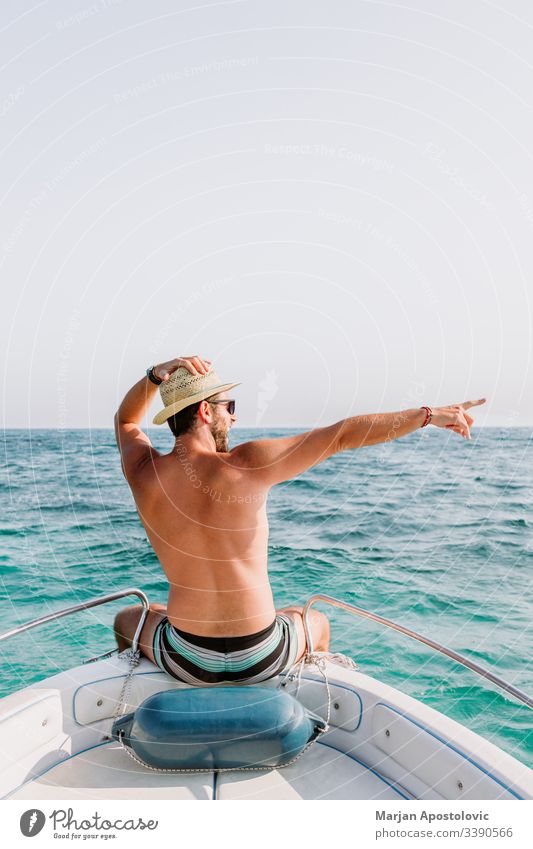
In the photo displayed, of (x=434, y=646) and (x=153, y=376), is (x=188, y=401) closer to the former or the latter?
(x=153, y=376)

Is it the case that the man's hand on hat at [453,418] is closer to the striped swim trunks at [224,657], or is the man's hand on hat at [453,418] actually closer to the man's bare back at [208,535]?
the man's bare back at [208,535]

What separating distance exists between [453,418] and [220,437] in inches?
42.5

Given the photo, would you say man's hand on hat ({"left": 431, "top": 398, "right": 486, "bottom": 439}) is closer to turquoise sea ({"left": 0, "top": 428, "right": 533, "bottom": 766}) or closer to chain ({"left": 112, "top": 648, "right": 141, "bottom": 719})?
chain ({"left": 112, "top": 648, "right": 141, "bottom": 719})

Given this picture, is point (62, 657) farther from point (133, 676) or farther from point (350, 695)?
point (350, 695)

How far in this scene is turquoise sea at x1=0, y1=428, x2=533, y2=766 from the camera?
6.48m

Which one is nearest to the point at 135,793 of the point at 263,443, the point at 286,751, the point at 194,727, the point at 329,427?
the point at 194,727

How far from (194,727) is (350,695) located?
78 cm

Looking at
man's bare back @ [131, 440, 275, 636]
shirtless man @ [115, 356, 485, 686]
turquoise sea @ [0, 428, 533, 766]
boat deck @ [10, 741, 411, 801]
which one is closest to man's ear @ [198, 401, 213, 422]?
shirtless man @ [115, 356, 485, 686]

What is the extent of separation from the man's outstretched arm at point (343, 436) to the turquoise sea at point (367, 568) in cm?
378

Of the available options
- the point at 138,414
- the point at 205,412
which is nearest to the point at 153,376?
the point at 138,414

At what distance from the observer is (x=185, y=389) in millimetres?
2924

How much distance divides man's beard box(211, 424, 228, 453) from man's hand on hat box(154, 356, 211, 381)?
11.0 inches

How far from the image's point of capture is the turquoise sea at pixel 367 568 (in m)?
6.48

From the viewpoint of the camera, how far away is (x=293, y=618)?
317 cm
